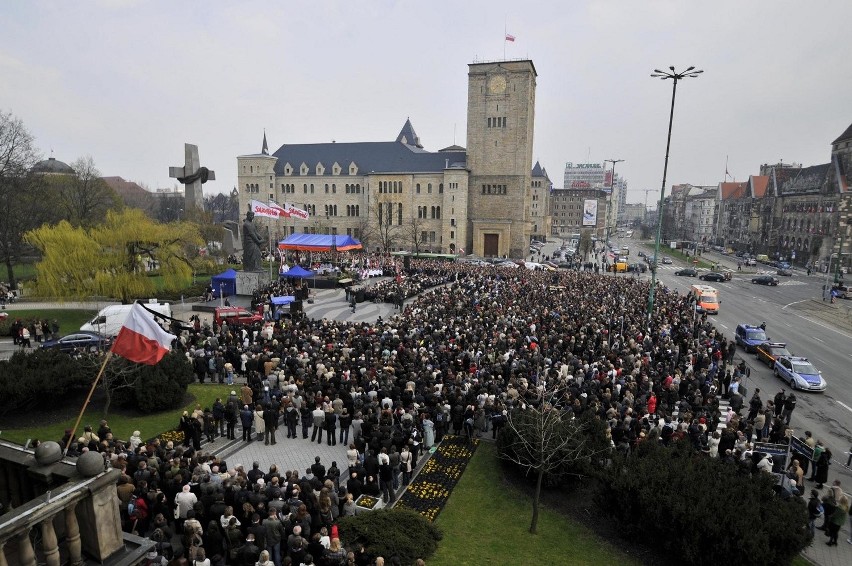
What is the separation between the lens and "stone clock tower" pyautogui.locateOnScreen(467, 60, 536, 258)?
72.9 meters

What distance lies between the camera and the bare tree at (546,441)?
12.1 meters

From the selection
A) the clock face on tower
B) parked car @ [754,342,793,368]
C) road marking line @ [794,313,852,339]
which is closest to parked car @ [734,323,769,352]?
parked car @ [754,342,793,368]

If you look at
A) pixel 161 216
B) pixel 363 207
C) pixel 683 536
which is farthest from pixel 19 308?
pixel 161 216

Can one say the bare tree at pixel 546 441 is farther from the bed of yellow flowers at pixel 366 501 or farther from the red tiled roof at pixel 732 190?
the red tiled roof at pixel 732 190

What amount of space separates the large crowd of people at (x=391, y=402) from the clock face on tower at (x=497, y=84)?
5215cm

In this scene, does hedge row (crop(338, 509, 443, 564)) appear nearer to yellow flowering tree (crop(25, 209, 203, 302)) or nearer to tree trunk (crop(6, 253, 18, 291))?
yellow flowering tree (crop(25, 209, 203, 302))

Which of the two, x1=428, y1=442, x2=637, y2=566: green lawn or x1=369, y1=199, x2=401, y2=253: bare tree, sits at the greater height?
x1=369, y1=199, x2=401, y2=253: bare tree

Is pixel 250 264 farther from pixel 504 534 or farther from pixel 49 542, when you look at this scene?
pixel 49 542

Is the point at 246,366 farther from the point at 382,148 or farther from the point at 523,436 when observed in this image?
the point at 382,148

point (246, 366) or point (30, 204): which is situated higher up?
point (30, 204)

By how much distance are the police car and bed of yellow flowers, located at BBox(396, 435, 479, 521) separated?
15.9 m

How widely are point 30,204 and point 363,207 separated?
49780 millimetres

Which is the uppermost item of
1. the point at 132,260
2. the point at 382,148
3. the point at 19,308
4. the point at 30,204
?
the point at 382,148

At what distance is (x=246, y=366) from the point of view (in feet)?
64.1
